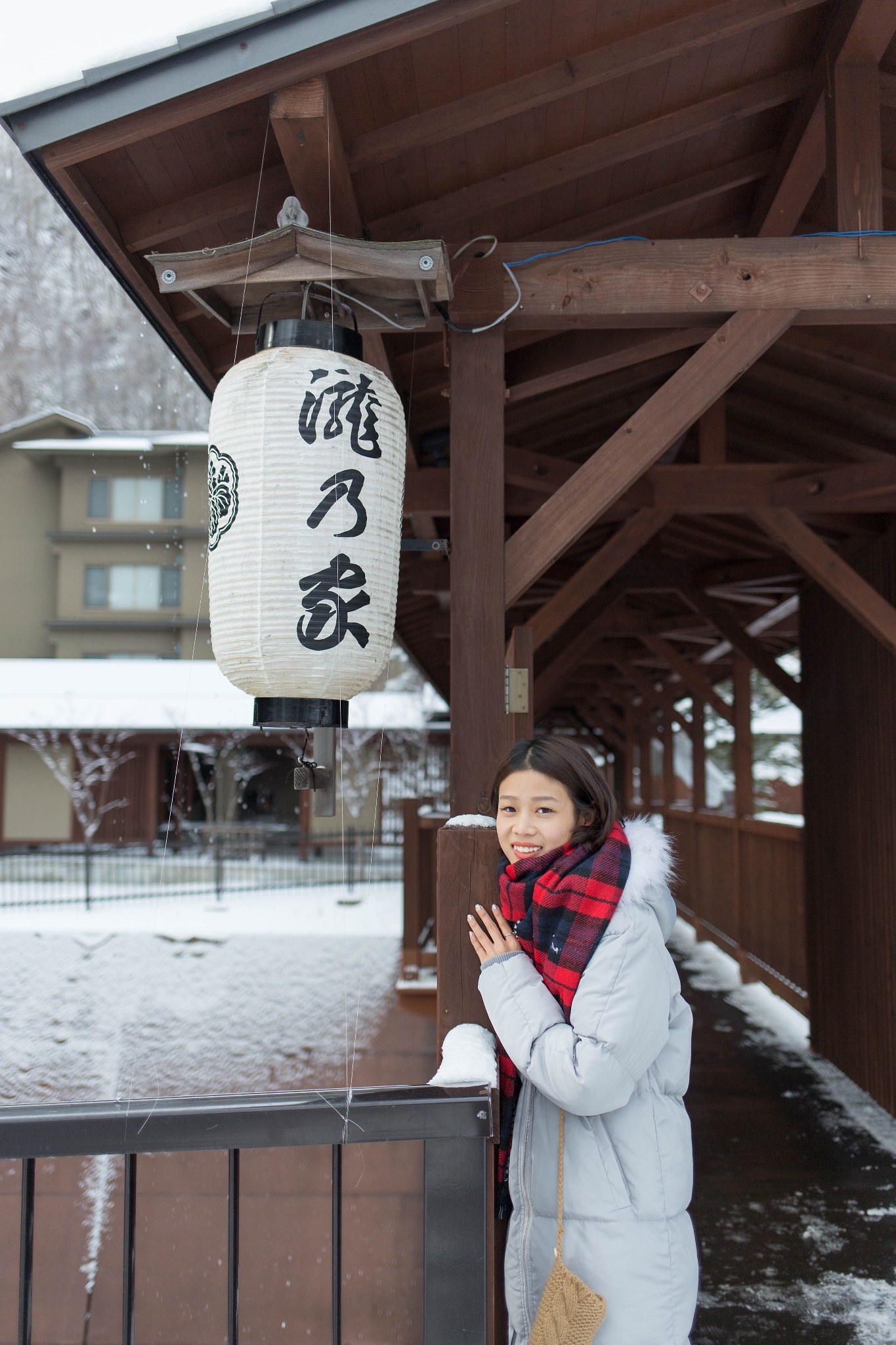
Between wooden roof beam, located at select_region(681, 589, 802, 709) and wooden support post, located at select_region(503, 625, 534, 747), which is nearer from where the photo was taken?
wooden support post, located at select_region(503, 625, 534, 747)

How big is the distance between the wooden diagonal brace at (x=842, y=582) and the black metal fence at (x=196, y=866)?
38.4 ft

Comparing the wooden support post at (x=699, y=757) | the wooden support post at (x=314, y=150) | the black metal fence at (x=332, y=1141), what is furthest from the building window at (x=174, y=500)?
the black metal fence at (x=332, y=1141)

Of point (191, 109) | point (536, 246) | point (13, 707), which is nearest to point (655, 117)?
point (536, 246)

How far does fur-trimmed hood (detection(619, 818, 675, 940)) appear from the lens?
5.16ft

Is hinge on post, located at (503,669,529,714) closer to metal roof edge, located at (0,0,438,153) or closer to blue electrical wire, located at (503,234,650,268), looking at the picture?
blue electrical wire, located at (503,234,650,268)

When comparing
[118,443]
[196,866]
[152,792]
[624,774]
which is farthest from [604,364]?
[118,443]

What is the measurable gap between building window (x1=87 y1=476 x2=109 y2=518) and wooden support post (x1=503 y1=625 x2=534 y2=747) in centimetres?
1969

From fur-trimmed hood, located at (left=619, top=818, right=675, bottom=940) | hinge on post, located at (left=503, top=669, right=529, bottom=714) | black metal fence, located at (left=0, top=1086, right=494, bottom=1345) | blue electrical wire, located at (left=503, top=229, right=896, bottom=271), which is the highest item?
blue electrical wire, located at (left=503, top=229, right=896, bottom=271)

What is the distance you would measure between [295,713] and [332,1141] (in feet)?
3.03

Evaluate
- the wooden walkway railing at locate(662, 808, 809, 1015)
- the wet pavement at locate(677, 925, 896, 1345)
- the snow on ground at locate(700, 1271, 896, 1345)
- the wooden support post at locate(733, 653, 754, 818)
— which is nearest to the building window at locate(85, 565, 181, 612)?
the wooden walkway railing at locate(662, 808, 809, 1015)

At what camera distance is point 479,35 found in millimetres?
2467

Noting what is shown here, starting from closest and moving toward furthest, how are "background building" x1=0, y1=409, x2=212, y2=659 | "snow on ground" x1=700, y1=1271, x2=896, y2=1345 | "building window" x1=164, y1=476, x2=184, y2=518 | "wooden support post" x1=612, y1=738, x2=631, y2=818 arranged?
"snow on ground" x1=700, y1=1271, x2=896, y2=1345 → "wooden support post" x1=612, y1=738, x2=631, y2=818 → "background building" x1=0, y1=409, x2=212, y2=659 → "building window" x1=164, y1=476, x2=184, y2=518

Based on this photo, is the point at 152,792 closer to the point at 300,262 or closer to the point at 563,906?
the point at 300,262

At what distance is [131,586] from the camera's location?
21.2m
